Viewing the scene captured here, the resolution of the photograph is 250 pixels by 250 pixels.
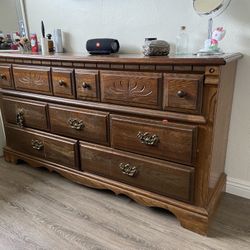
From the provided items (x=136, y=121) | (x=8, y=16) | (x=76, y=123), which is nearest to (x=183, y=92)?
(x=136, y=121)

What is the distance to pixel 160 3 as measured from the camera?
1690 mm

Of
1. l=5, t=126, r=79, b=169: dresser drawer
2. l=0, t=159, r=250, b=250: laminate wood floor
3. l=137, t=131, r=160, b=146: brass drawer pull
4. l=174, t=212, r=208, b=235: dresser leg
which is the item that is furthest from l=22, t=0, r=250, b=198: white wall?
l=5, t=126, r=79, b=169: dresser drawer

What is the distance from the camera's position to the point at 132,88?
1.38m

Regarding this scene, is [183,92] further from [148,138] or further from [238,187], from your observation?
[238,187]

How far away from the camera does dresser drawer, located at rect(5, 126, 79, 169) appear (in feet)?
5.90

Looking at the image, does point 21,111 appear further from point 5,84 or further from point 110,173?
point 110,173

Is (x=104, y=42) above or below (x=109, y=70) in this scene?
above

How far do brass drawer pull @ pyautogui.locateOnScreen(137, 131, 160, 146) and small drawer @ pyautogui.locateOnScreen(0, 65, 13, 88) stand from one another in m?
1.16

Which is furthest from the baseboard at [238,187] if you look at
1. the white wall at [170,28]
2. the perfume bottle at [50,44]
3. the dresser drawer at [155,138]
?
the perfume bottle at [50,44]

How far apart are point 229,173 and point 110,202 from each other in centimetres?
85

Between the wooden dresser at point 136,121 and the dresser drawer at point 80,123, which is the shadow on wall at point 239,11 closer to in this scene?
the wooden dresser at point 136,121

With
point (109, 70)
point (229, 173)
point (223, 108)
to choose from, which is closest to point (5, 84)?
point (109, 70)

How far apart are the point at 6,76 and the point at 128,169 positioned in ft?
3.98

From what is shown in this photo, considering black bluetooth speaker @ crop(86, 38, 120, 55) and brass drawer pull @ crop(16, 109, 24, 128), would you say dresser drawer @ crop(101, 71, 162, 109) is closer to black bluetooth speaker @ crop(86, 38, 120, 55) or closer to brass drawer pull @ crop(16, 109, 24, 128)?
black bluetooth speaker @ crop(86, 38, 120, 55)
